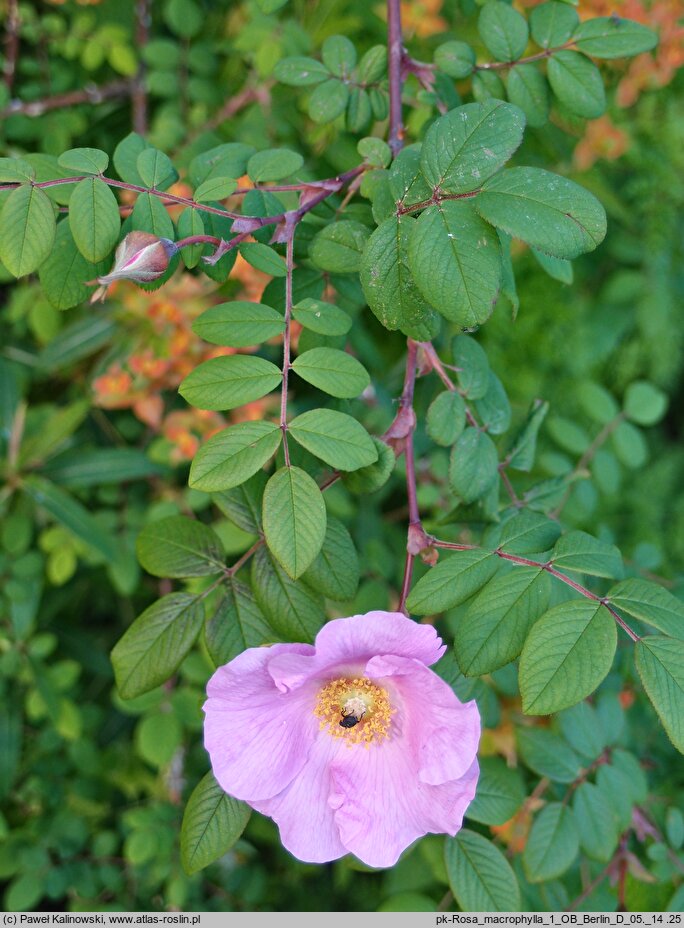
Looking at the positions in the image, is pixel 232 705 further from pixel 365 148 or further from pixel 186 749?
pixel 186 749

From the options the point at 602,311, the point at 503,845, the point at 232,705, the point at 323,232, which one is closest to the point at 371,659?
the point at 232,705

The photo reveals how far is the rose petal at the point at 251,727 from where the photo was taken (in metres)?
0.75

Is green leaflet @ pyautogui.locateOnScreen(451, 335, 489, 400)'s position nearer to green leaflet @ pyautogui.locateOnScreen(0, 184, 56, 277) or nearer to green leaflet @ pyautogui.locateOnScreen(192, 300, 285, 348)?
green leaflet @ pyautogui.locateOnScreen(192, 300, 285, 348)

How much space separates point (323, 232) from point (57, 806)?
Result: 1.30 m

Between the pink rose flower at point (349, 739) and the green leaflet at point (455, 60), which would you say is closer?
the pink rose flower at point (349, 739)

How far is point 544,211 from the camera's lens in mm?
683

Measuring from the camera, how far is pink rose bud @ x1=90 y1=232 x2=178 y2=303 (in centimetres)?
73

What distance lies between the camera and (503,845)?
1312 mm

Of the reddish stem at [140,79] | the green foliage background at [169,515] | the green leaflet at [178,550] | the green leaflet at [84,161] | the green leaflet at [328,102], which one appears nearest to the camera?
the green leaflet at [84,161]

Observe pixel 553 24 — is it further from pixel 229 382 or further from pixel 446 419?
pixel 229 382

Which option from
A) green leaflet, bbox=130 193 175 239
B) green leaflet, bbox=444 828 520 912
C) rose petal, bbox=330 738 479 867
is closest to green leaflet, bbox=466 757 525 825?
green leaflet, bbox=444 828 520 912

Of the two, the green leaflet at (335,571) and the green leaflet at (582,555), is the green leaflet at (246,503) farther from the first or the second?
the green leaflet at (582,555)

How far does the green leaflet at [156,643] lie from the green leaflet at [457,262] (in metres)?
0.43

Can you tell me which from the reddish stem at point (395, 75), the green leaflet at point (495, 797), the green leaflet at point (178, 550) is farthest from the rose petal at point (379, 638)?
the reddish stem at point (395, 75)
